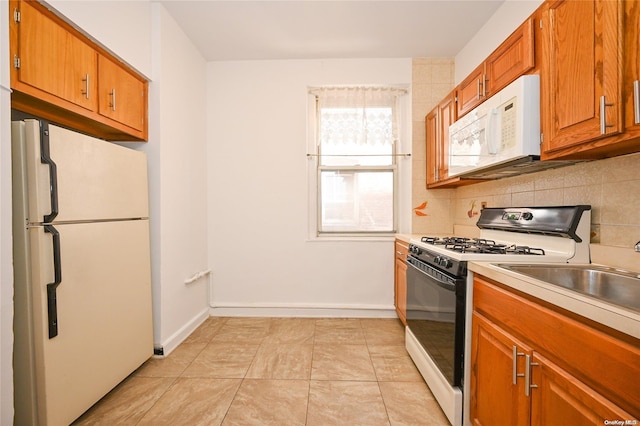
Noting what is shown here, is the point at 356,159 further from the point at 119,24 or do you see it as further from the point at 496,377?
the point at 496,377

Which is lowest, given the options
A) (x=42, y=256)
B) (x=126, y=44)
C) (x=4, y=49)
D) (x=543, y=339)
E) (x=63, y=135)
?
(x=543, y=339)

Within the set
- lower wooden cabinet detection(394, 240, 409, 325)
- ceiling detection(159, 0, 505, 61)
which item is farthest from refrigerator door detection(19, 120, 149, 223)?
lower wooden cabinet detection(394, 240, 409, 325)

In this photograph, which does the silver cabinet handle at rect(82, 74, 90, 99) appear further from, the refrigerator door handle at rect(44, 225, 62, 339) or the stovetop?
the stovetop

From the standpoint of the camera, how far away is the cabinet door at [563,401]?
31.5 inches

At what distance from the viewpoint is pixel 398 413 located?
67.7 inches

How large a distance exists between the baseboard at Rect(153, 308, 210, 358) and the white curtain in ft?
7.65

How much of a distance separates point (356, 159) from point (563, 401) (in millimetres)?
2729

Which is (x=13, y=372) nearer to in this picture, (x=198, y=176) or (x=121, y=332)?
(x=121, y=332)

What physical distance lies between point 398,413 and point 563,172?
169cm

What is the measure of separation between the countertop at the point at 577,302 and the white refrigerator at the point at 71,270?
2032mm

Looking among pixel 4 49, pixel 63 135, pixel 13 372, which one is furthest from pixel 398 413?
pixel 4 49

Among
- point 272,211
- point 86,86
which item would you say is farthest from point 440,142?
point 86,86

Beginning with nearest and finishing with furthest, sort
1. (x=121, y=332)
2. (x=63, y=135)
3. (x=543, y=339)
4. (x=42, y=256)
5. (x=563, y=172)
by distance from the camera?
(x=543, y=339) → (x=42, y=256) → (x=63, y=135) → (x=563, y=172) → (x=121, y=332)

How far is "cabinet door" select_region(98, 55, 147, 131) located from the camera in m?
1.91
